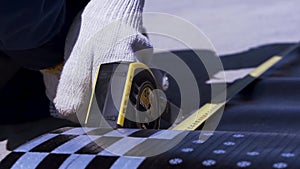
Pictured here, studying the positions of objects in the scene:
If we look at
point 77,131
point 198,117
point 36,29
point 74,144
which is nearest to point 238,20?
point 198,117

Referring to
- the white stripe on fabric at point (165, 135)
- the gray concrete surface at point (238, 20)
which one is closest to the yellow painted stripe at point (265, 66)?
the gray concrete surface at point (238, 20)

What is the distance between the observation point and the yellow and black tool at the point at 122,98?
5.89 ft

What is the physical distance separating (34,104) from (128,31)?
62 centimetres

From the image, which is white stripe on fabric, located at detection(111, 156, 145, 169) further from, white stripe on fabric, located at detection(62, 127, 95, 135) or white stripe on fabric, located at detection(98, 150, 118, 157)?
white stripe on fabric, located at detection(62, 127, 95, 135)

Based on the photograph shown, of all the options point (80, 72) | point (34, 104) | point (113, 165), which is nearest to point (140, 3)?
point (80, 72)

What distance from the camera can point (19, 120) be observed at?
8.15ft

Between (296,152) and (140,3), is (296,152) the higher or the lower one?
the lower one

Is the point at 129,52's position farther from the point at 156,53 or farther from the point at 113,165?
the point at 156,53

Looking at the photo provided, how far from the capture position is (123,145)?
1471mm

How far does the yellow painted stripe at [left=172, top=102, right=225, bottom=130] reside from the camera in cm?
210

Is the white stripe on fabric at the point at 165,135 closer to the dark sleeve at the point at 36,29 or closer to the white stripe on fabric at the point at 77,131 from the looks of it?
the white stripe on fabric at the point at 77,131

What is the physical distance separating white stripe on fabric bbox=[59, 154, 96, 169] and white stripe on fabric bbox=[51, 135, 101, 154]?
2cm

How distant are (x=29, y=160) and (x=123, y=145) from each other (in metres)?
0.20

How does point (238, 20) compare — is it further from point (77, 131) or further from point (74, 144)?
point (74, 144)
